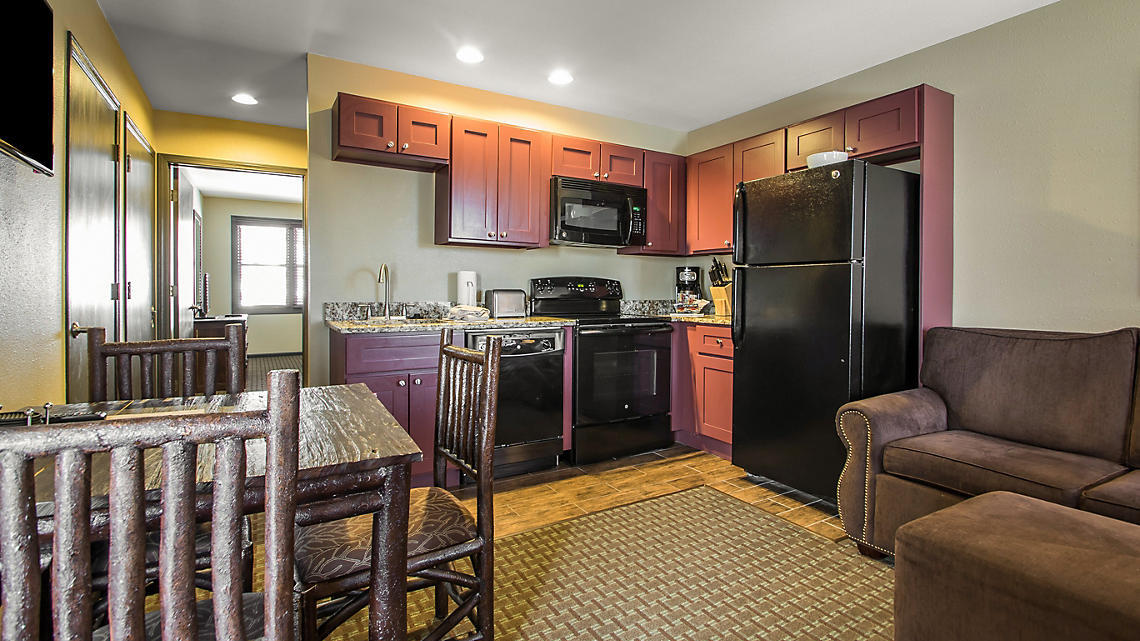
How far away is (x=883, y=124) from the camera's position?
304cm

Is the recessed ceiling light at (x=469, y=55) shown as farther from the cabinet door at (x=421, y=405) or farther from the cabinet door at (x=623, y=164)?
the cabinet door at (x=421, y=405)

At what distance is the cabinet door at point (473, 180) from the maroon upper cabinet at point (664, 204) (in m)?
1.25

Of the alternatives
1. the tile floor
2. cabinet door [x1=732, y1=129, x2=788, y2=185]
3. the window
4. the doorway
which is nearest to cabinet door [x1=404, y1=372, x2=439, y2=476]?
the tile floor

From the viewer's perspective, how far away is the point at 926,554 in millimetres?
1591

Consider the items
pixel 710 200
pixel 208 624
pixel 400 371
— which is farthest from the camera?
pixel 710 200

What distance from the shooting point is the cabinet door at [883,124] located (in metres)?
2.93

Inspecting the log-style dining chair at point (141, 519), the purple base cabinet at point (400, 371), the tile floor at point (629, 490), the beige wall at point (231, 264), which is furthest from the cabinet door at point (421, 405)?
the beige wall at point (231, 264)

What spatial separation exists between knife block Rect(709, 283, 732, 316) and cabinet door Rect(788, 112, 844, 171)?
37.6 inches

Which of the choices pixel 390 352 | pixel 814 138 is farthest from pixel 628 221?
pixel 390 352

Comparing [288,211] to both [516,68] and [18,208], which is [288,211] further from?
[18,208]

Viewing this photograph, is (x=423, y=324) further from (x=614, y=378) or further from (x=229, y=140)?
(x=229, y=140)

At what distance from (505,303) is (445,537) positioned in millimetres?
2497

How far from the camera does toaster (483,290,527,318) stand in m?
3.82

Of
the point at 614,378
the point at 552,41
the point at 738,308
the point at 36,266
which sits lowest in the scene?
the point at 614,378
